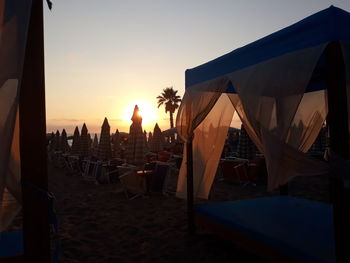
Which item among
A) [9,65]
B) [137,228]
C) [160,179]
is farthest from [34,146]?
[160,179]

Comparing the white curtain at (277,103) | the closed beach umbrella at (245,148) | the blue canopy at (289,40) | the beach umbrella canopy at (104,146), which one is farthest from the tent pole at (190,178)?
the beach umbrella canopy at (104,146)

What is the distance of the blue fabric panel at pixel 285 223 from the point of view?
121 inches

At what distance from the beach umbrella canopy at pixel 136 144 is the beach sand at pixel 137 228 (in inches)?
41.5

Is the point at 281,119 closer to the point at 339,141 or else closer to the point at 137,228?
the point at 339,141

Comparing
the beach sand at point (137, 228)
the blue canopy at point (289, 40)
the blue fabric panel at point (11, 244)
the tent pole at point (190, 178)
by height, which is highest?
the blue canopy at point (289, 40)

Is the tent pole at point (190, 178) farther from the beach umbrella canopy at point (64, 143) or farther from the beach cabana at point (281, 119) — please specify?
the beach umbrella canopy at point (64, 143)

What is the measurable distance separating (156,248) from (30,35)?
133 inches

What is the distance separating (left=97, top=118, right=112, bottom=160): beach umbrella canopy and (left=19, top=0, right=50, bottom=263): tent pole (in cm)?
1018

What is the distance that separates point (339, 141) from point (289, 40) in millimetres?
1273

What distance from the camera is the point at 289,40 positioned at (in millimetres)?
3303

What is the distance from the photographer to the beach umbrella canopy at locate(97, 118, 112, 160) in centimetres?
1202

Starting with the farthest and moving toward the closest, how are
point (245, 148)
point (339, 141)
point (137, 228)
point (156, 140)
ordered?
point (156, 140)
point (245, 148)
point (137, 228)
point (339, 141)

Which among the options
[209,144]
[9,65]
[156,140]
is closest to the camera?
[9,65]

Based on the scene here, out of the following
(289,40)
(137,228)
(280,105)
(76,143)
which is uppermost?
(289,40)
